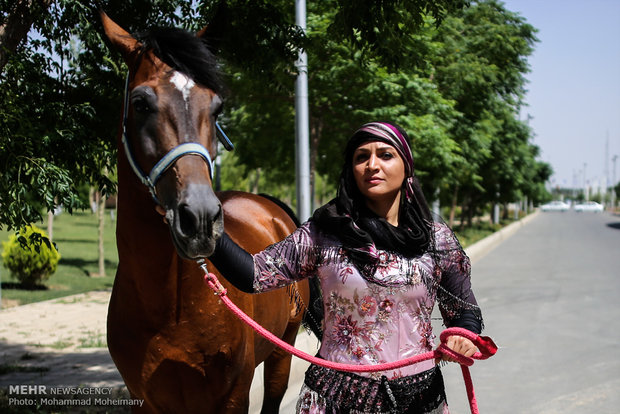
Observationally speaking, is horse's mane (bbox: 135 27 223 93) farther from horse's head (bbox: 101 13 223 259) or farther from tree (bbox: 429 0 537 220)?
tree (bbox: 429 0 537 220)

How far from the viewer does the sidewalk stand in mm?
5094

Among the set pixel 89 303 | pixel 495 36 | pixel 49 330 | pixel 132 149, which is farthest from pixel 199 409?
pixel 495 36

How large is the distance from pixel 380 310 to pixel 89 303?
349 inches

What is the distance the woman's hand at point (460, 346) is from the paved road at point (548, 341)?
1088 millimetres

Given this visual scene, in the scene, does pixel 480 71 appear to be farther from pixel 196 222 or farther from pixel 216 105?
pixel 196 222

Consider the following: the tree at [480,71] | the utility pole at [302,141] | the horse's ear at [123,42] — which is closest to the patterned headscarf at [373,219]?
the horse's ear at [123,42]

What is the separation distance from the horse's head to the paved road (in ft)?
6.25

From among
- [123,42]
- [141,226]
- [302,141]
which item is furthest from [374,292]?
[302,141]

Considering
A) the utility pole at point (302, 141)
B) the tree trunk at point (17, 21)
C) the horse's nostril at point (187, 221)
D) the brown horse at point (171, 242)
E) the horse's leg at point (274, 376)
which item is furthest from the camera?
the utility pole at point (302, 141)

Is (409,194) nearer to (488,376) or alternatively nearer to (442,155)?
(488,376)

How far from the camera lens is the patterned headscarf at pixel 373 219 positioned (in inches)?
81.6

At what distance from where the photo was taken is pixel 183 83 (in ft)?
6.77

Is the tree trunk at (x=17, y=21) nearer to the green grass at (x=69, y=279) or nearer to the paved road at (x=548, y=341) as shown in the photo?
the paved road at (x=548, y=341)

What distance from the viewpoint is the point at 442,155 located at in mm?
11047
